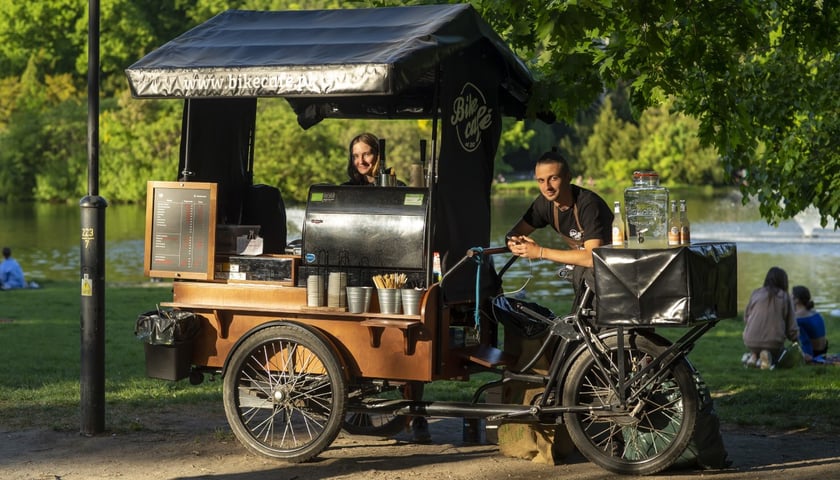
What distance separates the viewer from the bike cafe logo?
25.3 ft

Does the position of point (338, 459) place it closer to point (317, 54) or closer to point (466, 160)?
point (466, 160)

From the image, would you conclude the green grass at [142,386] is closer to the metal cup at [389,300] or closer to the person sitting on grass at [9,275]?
the metal cup at [389,300]

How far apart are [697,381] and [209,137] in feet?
11.7

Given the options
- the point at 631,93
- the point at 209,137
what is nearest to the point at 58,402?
the point at 209,137

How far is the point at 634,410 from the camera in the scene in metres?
7.08

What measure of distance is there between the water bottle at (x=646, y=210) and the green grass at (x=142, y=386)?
2.12m

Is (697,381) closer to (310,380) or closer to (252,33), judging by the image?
(310,380)

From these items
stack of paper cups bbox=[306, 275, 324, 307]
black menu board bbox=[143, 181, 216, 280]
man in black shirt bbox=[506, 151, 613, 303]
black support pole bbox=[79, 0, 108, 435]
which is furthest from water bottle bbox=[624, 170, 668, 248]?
black support pole bbox=[79, 0, 108, 435]

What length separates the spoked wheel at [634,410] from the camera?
23.0ft

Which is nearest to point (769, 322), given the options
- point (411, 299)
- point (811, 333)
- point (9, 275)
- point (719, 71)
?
point (811, 333)

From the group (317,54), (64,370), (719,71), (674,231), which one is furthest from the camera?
(64,370)

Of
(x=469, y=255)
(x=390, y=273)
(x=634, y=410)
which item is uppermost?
(x=469, y=255)

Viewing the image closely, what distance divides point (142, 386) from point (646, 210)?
16.4 ft

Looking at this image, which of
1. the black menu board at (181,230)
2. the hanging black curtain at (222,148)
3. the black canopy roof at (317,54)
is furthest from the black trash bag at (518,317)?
the hanging black curtain at (222,148)
